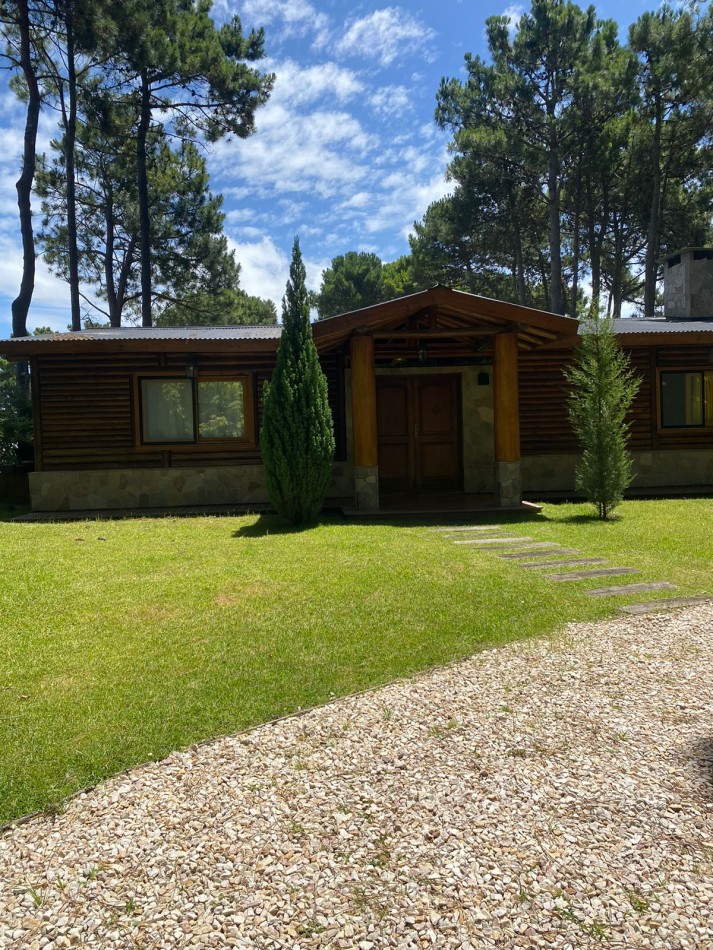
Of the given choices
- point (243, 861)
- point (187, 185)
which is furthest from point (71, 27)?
point (243, 861)

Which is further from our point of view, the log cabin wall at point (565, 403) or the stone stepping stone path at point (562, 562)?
the log cabin wall at point (565, 403)

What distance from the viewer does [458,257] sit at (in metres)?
24.9

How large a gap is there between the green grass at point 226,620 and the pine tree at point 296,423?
809mm

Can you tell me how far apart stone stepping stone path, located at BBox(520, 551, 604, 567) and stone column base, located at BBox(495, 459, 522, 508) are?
3041 millimetres

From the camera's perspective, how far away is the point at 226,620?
4.50 m

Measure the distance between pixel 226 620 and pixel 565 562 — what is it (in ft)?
11.1

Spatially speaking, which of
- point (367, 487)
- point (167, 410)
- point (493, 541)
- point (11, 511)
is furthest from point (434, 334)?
point (11, 511)

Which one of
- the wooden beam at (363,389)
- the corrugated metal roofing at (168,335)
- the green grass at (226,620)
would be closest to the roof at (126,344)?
the corrugated metal roofing at (168,335)

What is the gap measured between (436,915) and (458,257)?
25.3 metres

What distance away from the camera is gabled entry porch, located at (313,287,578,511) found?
893 centimetres

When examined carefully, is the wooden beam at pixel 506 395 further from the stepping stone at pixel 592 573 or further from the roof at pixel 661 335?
the stepping stone at pixel 592 573

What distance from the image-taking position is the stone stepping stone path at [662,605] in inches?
185

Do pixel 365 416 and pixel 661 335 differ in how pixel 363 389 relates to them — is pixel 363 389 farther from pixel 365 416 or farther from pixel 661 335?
pixel 661 335

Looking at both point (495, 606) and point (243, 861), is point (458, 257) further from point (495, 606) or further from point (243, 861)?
point (243, 861)
